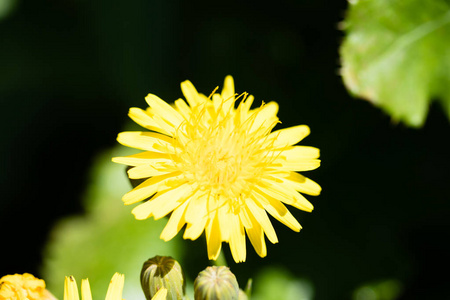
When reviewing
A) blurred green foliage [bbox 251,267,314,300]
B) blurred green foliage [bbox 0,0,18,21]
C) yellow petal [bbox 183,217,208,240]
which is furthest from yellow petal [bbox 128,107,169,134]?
blurred green foliage [bbox 0,0,18,21]

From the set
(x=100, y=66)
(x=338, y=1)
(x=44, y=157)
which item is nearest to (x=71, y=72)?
(x=100, y=66)

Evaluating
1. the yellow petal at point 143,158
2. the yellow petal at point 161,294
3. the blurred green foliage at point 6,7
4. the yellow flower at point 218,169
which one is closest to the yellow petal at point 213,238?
the yellow flower at point 218,169

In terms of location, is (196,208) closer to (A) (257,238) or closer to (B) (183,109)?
(A) (257,238)

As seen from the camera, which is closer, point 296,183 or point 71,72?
point 296,183

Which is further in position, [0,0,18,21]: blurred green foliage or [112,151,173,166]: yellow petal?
[0,0,18,21]: blurred green foliage

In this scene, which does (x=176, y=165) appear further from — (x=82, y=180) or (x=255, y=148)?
(x=82, y=180)

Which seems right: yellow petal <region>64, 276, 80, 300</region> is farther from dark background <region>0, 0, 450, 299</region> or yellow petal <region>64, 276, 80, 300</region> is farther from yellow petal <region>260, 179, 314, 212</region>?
dark background <region>0, 0, 450, 299</region>
